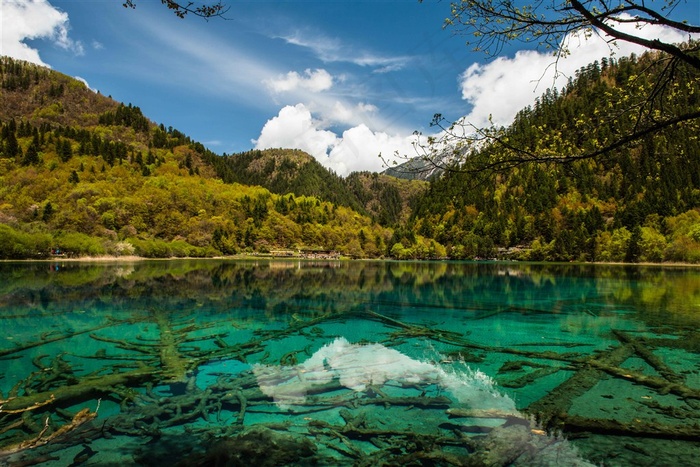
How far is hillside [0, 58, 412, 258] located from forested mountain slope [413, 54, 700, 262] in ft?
144

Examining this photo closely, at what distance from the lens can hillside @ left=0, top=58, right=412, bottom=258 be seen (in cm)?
10475

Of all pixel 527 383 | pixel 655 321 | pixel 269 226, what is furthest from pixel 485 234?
pixel 527 383

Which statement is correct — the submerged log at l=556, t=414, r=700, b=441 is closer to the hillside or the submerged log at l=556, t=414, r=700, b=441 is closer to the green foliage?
the green foliage

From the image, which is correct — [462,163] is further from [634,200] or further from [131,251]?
[634,200]

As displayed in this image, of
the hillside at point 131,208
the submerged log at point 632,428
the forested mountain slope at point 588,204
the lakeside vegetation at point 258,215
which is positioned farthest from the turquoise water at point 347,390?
the hillside at point 131,208

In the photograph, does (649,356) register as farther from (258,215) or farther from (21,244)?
(258,215)

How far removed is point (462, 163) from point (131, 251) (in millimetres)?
112362

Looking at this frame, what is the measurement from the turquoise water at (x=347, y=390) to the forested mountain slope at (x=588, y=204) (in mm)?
4803

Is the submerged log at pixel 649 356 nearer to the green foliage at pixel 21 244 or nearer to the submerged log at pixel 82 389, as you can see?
the submerged log at pixel 82 389

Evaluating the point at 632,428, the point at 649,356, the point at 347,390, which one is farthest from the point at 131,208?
the point at 632,428

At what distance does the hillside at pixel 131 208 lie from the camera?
10475cm

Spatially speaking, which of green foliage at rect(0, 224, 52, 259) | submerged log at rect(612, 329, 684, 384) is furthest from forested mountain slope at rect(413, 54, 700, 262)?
green foliage at rect(0, 224, 52, 259)

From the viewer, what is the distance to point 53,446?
689cm

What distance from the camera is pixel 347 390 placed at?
10.1 meters
